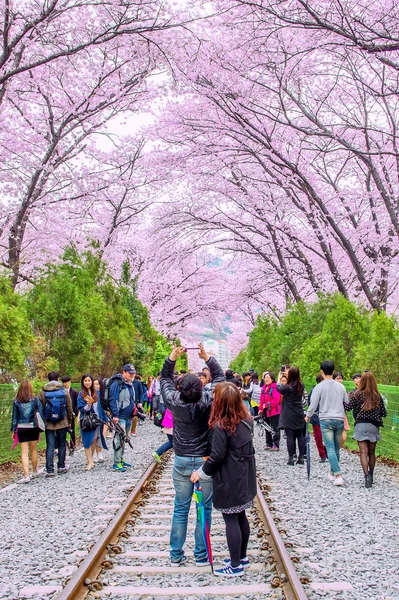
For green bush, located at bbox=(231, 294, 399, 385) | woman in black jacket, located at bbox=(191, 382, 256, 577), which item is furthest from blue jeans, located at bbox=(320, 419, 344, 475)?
woman in black jacket, located at bbox=(191, 382, 256, 577)

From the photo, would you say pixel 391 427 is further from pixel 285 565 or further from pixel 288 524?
pixel 285 565

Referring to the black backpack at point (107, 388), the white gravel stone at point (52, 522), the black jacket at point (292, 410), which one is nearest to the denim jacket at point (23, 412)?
the white gravel stone at point (52, 522)

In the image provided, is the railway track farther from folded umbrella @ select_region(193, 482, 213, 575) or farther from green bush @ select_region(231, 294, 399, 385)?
green bush @ select_region(231, 294, 399, 385)

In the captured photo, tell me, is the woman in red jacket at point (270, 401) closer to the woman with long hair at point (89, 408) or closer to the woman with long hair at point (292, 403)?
the woman with long hair at point (292, 403)

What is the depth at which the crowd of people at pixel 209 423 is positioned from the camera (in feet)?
17.6

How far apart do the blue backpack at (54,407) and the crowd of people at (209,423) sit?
2cm

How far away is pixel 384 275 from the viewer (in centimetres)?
2108

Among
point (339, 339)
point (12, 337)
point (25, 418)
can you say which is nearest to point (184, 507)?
point (25, 418)

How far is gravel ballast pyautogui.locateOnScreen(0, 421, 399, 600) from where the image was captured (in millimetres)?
5391

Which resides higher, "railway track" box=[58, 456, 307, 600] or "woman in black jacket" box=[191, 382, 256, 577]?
"woman in black jacket" box=[191, 382, 256, 577]

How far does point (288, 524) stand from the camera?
745 cm

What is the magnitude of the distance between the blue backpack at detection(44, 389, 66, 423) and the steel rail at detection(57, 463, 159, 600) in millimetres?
2987

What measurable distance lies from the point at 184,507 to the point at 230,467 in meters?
0.76

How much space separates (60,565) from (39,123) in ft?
48.0
